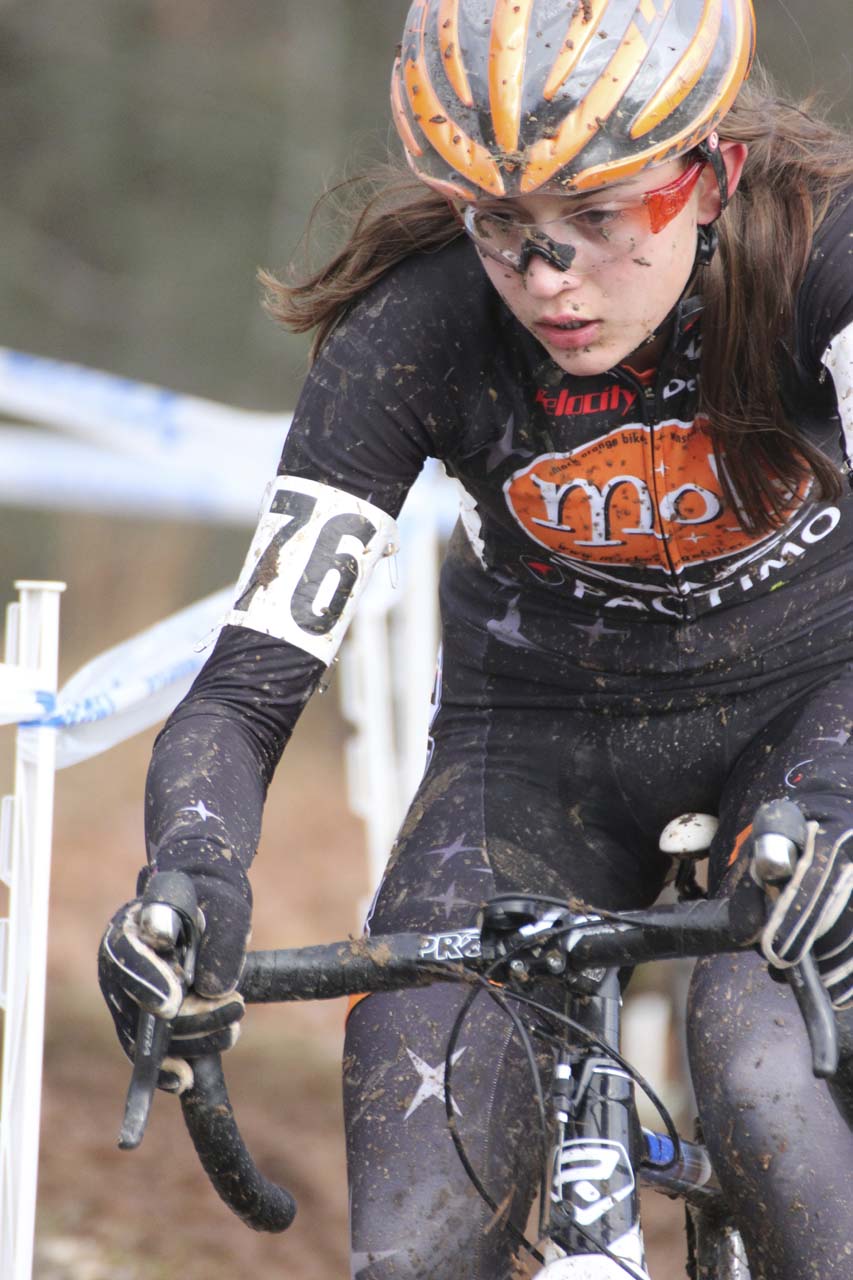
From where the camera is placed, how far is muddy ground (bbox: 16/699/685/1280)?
175 inches

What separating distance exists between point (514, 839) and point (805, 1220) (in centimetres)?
78

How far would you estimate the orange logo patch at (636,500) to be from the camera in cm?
252

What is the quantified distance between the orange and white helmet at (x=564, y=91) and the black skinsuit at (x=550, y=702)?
0.30m

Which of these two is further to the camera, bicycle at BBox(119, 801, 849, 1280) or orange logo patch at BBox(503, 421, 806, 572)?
orange logo patch at BBox(503, 421, 806, 572)

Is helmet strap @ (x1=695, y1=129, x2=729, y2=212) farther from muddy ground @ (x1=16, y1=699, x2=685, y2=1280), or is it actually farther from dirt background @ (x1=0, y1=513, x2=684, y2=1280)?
muddy ground @ (x1=16, y1=699, x2=685, y2=1280)

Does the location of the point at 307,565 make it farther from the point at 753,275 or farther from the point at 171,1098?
the point at 171,1098

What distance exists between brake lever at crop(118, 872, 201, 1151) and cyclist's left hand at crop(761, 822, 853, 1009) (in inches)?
26.8

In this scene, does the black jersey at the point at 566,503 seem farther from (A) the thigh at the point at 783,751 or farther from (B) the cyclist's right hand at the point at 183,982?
(B) the cyclist's right hand at the point at 183,982

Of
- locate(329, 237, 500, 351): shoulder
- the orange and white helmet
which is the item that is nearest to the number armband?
locate(329, 237, 500, 351): shoulder

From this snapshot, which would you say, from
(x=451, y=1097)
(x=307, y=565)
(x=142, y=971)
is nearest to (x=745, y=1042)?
(x=451, y=1097)

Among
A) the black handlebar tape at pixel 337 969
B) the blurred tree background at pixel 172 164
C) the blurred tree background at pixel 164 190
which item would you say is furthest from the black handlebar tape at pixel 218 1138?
the blurred tree background at pixel 172 164

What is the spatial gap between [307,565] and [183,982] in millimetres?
737

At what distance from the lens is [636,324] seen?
2330 mm

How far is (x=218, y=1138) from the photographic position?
202cm
